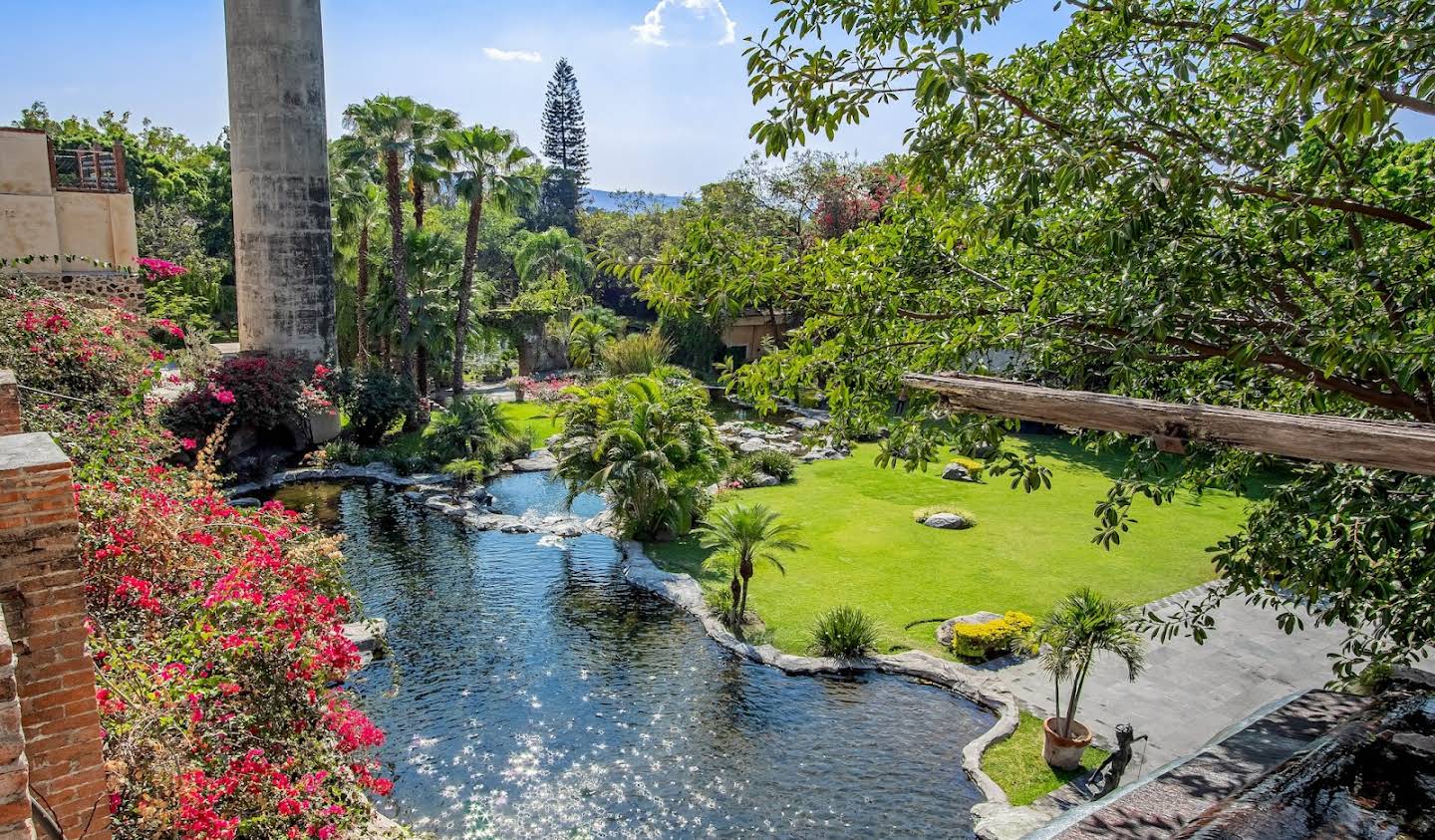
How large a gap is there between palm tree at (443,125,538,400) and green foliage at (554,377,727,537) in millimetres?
10832

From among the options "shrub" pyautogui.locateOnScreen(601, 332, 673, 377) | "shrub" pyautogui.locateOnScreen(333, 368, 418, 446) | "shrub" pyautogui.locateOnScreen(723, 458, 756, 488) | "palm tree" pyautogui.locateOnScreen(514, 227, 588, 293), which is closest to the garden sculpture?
"shrub" pyautogui.locateOnScreen(723, 458, 756, 488)

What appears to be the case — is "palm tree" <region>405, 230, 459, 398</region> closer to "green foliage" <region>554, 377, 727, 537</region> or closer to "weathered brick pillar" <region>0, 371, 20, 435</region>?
"green foliage" <region>554, 377, 727, 537</region>

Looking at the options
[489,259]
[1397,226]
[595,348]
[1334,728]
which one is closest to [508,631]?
[1334,728]

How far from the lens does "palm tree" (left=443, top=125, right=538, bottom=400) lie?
26156 mm

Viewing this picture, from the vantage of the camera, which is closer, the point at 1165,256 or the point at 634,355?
the point at 1165,256

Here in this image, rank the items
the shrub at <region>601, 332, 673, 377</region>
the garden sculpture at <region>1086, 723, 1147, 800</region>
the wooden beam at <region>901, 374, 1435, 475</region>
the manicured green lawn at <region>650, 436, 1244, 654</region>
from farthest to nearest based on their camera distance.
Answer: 1. the shrub at <region>601, 332, 673, 377</region>
2. the manicured green lawn at <region>650, 436, 1244, 654</region>
3. the garden sculpture at <region>1086, 723, 1147, 800</region>
4. the wooden beam at <region>901, 374, 1435, 475</region>

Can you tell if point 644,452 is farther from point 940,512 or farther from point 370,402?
point 370,402

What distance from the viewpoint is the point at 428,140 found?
25469 millimetres

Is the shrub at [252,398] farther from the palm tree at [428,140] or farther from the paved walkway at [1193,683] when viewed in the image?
the paved walkway at [1193,683]

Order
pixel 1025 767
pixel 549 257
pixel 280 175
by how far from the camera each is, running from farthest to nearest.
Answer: pixel 549 257 < pixel 280 175 < pixel 1025 767

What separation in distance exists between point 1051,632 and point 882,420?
353 cm

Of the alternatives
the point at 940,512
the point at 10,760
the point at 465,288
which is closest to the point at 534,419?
the point at 465,288

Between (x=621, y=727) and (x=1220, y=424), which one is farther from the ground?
(x=1220, y=424)

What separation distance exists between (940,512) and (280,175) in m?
18.0
